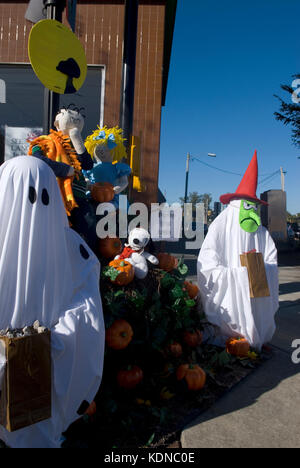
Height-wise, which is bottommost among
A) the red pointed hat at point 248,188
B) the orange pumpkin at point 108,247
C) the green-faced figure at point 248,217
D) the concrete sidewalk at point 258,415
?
the concrete sidewalk at point 258,415

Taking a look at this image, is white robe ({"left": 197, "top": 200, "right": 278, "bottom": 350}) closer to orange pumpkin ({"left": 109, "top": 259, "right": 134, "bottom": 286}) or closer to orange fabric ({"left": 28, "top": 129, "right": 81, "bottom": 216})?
orange pumpkin ({"left": 109, "top": 259, "right": 134, "bottom": 286})

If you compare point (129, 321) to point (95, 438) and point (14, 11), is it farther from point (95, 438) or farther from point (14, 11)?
point (14, 11)

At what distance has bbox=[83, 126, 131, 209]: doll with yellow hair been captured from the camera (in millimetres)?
3758

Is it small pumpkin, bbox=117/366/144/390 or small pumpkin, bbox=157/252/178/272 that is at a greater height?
small pumpkin, bbox=157/252/178/272

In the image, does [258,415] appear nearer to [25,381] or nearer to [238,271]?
[238,271]

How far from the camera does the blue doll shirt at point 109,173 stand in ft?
12.3

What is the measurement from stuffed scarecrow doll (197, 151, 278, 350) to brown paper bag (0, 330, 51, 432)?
2.44 m

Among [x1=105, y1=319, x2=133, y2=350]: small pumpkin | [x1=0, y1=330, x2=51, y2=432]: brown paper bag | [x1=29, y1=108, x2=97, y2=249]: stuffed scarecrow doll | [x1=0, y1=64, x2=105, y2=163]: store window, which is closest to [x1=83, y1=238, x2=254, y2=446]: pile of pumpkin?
[x1=105, y1=319, x2=133, y2=350]: small pumpkin

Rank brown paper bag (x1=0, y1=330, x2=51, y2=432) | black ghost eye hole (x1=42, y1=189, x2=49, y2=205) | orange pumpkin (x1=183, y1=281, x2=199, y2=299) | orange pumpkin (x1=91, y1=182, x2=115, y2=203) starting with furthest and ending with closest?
1. orange pumpkin (x1=183, y1=281, x2=199, y2=299)
2. orange pumpkin (x1=91, y1=182, x2=115, y2=203)
3. black ghost eye hole (x1=42, y1=189, x2=49, y2=205)
4. brown paper bag (x1=0, y1=330, x2=51, y2=432)

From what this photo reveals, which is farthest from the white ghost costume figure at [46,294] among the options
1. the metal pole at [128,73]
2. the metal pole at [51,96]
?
the metal pole at [128,73]

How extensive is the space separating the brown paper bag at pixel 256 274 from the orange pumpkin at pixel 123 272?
5.35 ft

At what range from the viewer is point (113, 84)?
8414mm

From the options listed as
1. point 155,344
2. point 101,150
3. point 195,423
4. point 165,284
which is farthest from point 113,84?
point 195,423

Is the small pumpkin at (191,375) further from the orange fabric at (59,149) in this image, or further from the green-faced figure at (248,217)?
the green-faced figure at (248,217)
